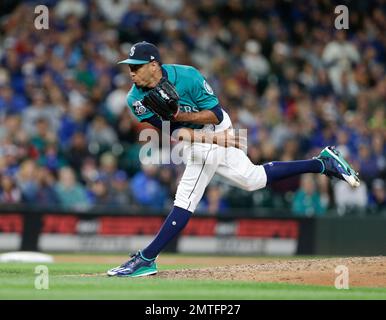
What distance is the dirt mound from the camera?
8758mm

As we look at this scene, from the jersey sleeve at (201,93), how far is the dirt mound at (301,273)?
1.55 m

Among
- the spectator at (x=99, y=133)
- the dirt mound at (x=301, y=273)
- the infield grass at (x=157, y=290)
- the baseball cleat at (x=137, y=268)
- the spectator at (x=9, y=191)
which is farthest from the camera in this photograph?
the spectator at (x=99, y=133)

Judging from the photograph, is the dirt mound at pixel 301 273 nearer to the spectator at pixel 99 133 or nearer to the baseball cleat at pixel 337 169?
the baseball cleat at pixel 337 169

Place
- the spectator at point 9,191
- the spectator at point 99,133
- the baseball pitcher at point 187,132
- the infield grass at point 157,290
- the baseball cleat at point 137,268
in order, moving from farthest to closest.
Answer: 1. the spectator at point 99,133
2. the spectator at point 9,191
3. the baseball cleat at point 137,268
4. the baseball pitcher at point 187,132
5. the infield grass at point 157,290

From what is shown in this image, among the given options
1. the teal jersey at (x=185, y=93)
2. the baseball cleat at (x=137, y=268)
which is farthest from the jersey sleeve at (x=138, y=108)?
the baseball cleat at (x=137, y=268)

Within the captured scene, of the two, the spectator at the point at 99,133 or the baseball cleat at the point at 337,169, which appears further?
the spectator at the point at 99,133

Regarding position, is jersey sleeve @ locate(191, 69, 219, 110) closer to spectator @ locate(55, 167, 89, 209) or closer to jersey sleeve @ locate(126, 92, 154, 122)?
jersey sleeve @ locate(126, 92, 154, 122)

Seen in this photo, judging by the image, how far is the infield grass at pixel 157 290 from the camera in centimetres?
746

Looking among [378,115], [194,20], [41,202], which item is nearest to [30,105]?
[41,202]

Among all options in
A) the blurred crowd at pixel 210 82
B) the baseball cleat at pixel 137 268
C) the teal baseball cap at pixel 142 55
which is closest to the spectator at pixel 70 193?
the blurred crowd at pixel 210 82

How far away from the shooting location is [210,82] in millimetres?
16578

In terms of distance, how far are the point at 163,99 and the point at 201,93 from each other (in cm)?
53

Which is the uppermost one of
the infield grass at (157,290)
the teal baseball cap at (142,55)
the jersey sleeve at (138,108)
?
the teal baseball cap at (142,55)

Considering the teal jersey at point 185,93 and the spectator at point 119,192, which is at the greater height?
the teal jersey at point 185,93
